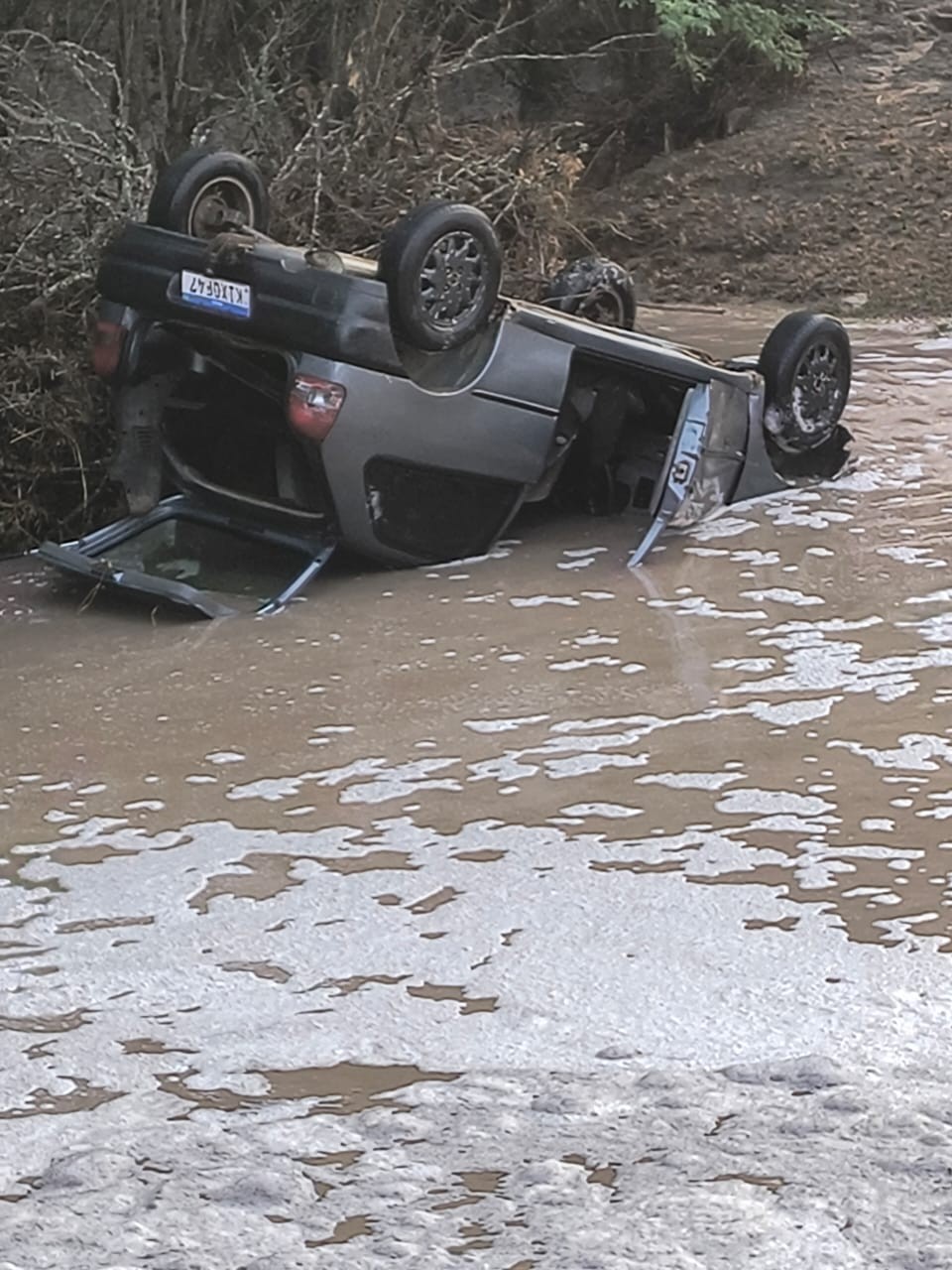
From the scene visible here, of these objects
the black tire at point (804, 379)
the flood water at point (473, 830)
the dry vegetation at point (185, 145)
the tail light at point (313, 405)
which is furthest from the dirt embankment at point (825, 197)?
the tail light at point (313, 405)

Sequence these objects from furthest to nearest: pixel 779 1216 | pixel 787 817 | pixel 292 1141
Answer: pixel 787 817 → pixel 292 1141 → pixel 779 1216

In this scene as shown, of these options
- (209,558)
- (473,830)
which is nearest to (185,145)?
(209,558)

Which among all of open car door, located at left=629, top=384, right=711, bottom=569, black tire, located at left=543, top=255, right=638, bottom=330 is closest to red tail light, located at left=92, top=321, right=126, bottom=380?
open car door, located at left=629, top=384, right=711, bottom=569

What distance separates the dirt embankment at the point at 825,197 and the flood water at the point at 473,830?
533 centimetres

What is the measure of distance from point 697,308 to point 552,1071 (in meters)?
9.50

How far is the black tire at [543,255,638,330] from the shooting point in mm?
8875

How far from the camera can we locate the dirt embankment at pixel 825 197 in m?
12.7

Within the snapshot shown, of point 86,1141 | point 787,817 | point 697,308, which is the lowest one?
point 86,1141

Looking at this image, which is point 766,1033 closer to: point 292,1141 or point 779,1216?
point 779,1216

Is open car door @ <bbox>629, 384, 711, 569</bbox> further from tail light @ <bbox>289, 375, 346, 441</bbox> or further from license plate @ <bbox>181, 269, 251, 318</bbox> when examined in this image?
license plate @ <bbox>181, 269, 251, 318</bbox>

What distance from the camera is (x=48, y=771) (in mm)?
5445

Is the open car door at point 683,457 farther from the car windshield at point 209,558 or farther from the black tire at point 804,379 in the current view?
the car windshield at point 209,558

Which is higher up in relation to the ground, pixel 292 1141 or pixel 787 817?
pixel 787 817

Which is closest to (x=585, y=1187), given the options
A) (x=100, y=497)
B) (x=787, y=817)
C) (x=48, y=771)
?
(x=787, y=817)
